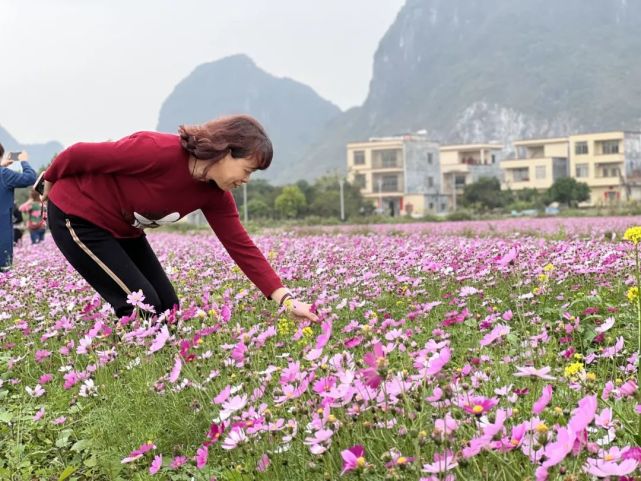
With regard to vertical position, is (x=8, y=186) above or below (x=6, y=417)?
above

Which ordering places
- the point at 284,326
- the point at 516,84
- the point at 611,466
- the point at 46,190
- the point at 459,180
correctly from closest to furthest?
the point at 611,466
the point at 284,326
the point at 46,190
the point at 459,180
the point at 516,84

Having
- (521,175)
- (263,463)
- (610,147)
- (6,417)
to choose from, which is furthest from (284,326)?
(521,175)

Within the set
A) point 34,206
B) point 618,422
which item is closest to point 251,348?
point 618,422

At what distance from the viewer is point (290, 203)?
50094mm

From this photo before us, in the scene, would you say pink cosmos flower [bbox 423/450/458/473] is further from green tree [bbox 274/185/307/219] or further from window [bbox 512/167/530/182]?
window [bbox 512/167/530/182]

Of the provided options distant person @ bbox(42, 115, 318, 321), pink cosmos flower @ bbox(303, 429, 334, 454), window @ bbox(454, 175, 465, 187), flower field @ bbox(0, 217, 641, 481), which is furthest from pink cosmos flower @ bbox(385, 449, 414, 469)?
window @ bbox(454, 175, 465, 187)

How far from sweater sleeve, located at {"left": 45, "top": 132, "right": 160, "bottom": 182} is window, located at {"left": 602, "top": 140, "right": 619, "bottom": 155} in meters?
69.0

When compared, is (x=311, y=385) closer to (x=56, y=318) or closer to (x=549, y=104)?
(x=56, y=318)

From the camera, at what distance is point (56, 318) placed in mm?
4176

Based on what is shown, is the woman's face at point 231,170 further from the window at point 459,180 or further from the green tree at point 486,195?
the window at point 459,180

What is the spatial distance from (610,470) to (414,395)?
2.32 feet

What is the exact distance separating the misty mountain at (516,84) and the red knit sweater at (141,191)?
133596 mm

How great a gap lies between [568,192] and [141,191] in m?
57.4

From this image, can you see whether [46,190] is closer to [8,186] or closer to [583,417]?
[583,417]
